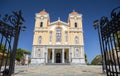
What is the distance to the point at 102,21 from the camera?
490 cm

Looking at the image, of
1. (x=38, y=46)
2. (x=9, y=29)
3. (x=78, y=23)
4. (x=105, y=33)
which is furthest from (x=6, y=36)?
(x=78, y=23)

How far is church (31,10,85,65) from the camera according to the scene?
30.7m

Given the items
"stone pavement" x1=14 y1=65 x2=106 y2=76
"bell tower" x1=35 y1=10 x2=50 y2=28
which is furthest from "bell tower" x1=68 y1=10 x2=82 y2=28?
"stone pavement" x1=14 y1=65 x2=106 y2=76

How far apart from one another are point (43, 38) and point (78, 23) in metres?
9.32

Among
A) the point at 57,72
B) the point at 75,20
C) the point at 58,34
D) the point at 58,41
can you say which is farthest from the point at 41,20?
the point at 57,72

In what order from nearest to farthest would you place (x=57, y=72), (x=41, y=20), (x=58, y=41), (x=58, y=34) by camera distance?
(x=57, y=72), (x=58, y=41), (x=58, y=34), (x=41, y=20)

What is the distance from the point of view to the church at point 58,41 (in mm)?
30703

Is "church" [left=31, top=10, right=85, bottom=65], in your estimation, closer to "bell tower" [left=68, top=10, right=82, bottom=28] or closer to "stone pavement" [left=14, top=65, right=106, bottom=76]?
"bell tower" [left=68, top=10, right=82, bottom=28]

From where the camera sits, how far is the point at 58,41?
3225 centimetres

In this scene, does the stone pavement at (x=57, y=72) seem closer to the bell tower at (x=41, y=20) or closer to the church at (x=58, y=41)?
the church at (x=58, y=41)

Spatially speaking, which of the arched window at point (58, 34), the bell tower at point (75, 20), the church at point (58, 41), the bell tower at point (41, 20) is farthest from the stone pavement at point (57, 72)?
the bell tower at point (41, 20)

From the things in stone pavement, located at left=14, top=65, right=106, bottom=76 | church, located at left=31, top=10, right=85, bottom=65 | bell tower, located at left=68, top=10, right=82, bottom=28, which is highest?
bell tower, located at left=68, top=10, right=82, bottom=28

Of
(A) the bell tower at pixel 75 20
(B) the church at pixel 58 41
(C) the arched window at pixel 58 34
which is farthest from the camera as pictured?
(A) the bell tower at pixel 75 20

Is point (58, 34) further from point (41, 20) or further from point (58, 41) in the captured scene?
point (41, 20)
